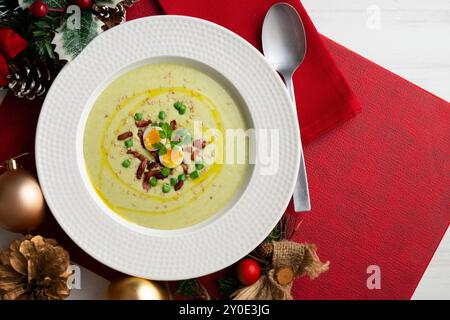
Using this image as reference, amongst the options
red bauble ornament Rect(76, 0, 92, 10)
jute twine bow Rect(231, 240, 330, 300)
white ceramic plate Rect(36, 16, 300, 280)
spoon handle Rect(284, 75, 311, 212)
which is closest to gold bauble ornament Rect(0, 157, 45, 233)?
white ceramic plate Rect(36, 16, 300, 280)

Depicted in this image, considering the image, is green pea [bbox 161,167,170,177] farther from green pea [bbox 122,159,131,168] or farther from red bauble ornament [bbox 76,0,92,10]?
red bauble ornament [bbox 76,0,92,10]

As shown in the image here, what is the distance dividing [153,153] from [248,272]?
13.7 inches

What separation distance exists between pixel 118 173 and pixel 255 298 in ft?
1.39

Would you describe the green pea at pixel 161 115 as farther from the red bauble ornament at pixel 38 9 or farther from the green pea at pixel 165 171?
the red bauble ornament at pixel 38 9

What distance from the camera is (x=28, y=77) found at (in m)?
1.06

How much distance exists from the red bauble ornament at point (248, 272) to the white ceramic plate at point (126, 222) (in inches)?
1.7

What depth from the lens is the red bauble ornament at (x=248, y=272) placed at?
105cm

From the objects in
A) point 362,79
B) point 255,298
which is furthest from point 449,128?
point 255,298

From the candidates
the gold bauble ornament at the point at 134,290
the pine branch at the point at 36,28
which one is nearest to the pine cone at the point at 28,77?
the pine branch at the point at 36,28

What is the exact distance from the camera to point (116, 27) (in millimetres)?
1031

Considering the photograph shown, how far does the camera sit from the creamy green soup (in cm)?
107

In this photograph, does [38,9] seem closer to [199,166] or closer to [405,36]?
[199,166]

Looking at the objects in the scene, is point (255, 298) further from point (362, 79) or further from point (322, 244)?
point (362, 79)

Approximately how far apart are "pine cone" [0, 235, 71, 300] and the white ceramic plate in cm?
6
